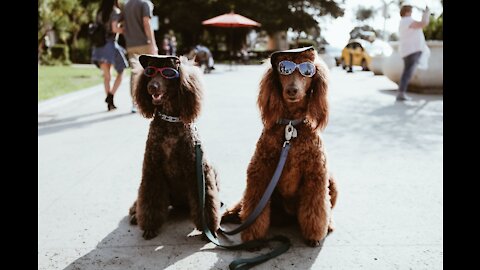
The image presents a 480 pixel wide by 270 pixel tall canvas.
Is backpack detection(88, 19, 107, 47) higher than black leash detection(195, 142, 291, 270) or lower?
higher

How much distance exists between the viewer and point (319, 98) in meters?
2.77

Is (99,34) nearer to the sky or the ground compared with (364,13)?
nearer to the ground

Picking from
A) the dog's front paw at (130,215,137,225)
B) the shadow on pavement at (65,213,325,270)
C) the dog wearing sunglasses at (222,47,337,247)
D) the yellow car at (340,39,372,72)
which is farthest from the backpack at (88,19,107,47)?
the yellow car at (340,39,372,72)

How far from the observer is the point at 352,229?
319 centimetres

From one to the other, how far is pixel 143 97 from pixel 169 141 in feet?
1.26

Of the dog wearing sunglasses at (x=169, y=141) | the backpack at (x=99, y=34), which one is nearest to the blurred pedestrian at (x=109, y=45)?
the backpack at (x=99, y=34)

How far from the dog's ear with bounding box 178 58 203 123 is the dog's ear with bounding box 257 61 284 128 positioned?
1.52 feet

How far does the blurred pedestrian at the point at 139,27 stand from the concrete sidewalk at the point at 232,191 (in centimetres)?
123

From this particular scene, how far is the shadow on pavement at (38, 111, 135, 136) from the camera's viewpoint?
6.82 meters

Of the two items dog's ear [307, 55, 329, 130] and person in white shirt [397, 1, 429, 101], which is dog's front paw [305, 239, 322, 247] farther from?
person in white shirt [397, 1, 429, 101]

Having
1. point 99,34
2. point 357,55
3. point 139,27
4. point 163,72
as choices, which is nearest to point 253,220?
point 163,72

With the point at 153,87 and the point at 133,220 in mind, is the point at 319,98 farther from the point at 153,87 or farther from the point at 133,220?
the point at 133,220
